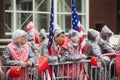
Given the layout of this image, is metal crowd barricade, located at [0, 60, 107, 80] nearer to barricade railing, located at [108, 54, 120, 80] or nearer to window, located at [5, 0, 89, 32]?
barricade railing, located at [108, 54, 120, 80]

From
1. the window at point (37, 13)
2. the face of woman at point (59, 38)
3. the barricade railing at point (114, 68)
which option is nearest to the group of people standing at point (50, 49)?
the face of woman at point (59, 38)

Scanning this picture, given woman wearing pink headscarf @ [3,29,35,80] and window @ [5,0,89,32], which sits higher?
window @ [5,0,89,32]

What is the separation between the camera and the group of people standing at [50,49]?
8.22 meters

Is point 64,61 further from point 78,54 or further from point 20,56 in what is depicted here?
point 20,56

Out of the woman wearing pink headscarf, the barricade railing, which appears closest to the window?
the barricade railing

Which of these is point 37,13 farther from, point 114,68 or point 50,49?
point 50,49

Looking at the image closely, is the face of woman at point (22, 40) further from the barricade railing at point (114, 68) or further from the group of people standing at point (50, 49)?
the barricade railing at point (114, 68)

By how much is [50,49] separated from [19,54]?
73 centimetres

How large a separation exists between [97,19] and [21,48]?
24.8ft

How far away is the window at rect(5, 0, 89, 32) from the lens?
12.7 meters

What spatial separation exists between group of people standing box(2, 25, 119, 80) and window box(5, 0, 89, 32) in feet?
9.35

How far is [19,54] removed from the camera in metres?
8.30

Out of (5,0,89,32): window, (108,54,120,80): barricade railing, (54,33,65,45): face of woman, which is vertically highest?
(5,0,89,32): window

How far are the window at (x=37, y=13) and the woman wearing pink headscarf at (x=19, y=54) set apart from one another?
4336mm
